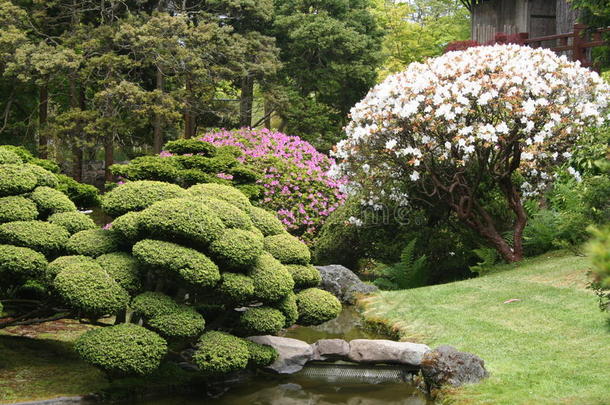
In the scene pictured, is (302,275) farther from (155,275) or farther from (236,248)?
(155,275)

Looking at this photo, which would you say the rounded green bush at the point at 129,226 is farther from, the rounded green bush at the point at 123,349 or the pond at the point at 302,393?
the pond at the point at 302,393

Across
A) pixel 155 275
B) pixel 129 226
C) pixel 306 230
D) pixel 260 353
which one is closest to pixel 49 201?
pixel 129 226

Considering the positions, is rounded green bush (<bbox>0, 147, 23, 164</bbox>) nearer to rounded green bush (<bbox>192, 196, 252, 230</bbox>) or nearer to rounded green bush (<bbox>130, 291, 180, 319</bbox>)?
rounded green bush (<bbox>192, 196, 252, 230</bbox>)

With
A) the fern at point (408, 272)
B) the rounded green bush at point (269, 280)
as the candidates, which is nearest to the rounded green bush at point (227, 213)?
the rounded green bush at point (269, 280)

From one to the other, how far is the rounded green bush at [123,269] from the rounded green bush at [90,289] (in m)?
0.07

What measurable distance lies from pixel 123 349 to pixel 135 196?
1686 millimetres

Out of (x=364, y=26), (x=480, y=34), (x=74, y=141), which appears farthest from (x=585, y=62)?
(x=74, y=141)

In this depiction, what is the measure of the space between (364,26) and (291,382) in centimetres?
1921

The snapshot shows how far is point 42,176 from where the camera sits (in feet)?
27.4

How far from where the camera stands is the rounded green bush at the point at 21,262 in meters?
7.33

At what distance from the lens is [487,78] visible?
11695 millimetres

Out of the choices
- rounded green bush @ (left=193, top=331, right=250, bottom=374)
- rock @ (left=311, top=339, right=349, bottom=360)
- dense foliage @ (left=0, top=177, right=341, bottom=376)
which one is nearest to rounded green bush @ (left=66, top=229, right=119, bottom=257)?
dense foliage @ (left=0, top=177, right=341, bottom=376)

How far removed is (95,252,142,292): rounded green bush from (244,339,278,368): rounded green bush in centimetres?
137

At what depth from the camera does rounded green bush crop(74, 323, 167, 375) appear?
698cm
